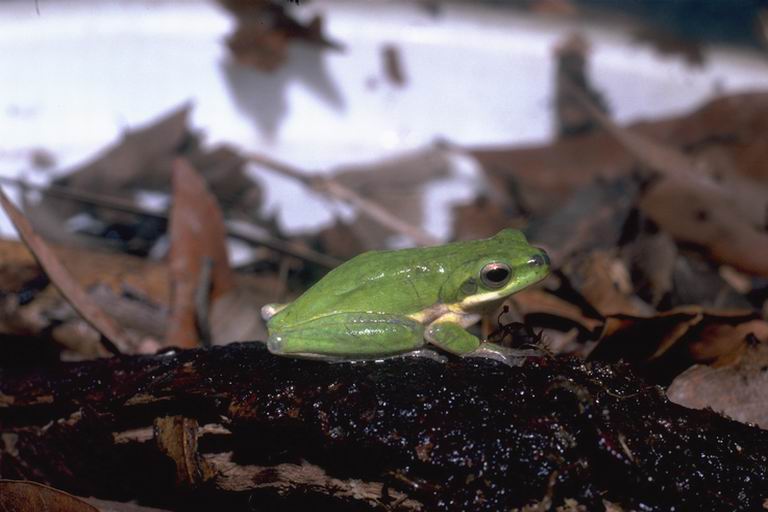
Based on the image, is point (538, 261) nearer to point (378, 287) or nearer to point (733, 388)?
point (378, 287)

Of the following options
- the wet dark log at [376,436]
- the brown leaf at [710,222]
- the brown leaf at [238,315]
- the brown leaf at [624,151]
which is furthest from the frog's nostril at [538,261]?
the brown leaf at [624,151]

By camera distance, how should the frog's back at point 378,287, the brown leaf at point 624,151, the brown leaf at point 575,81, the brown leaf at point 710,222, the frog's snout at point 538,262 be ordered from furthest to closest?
the brown leaf at point 575,81 < the brown leaf at point 624,151 < the brown leaf at point 710,222 < the frog's snout at point 538,262 < the frog's back at point 378,287

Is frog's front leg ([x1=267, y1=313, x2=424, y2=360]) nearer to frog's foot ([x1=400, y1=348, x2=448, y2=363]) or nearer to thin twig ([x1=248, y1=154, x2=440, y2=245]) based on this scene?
frog's foot ([x1=400, y1=348, x2=448, y2=363])

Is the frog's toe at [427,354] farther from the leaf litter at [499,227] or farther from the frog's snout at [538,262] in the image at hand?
the frog's snout at [538,262]

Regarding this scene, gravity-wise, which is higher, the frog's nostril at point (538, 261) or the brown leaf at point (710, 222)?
the frog's nostril at point (538, 261)

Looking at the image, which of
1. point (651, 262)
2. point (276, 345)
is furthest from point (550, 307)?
point (276, 345)

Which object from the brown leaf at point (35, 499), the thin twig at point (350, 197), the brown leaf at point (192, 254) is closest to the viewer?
the brown leaf at point (35, 499)
